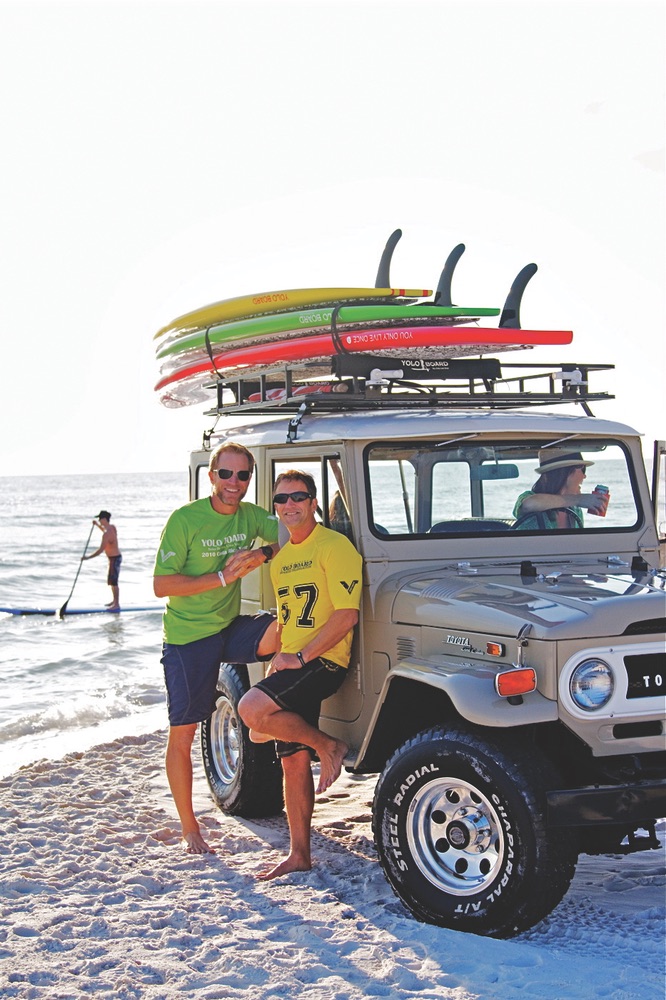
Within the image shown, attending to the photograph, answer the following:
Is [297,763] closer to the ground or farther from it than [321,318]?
closer to the ground

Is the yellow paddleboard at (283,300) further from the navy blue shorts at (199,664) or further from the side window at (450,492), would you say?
the navy blue shorts at (199,664)

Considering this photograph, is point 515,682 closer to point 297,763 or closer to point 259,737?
point 297,763

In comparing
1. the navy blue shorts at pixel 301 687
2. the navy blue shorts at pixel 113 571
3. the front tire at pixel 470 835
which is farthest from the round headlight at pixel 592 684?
the navy blue shorts at pixel 113 571

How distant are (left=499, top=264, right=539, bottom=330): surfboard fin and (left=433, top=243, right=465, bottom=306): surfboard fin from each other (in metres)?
0.35

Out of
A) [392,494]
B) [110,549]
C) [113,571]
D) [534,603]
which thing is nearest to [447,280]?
[392,494]

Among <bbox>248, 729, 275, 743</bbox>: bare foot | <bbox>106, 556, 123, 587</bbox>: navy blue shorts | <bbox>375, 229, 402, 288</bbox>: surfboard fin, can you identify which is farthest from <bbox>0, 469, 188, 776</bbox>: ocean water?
<bbox>375, 229, 402, 288</bbox>: surfboard fin

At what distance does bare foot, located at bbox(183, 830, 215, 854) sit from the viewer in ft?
19.2

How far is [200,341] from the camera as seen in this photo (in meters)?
6.88

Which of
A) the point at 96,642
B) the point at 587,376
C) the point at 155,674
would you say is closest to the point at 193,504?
the point at 587,376

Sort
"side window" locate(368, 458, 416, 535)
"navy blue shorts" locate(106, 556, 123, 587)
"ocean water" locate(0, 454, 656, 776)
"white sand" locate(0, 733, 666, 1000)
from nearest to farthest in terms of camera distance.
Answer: "white sand" locate(0, 733, 666, 1000) < "side window" locate(368, 458, 416, 535) < "ocean water" locate(0, 454, 656, 776) < "navy blue shorts" locate(106, 556, 123, 587)

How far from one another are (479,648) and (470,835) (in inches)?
29.5

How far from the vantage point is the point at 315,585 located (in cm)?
534

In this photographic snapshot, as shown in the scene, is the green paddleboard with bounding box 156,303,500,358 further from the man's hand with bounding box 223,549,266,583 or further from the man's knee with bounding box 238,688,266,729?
the man's knee with bounding box 238,688,266,729

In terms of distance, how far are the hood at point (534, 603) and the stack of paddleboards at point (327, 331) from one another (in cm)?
138
